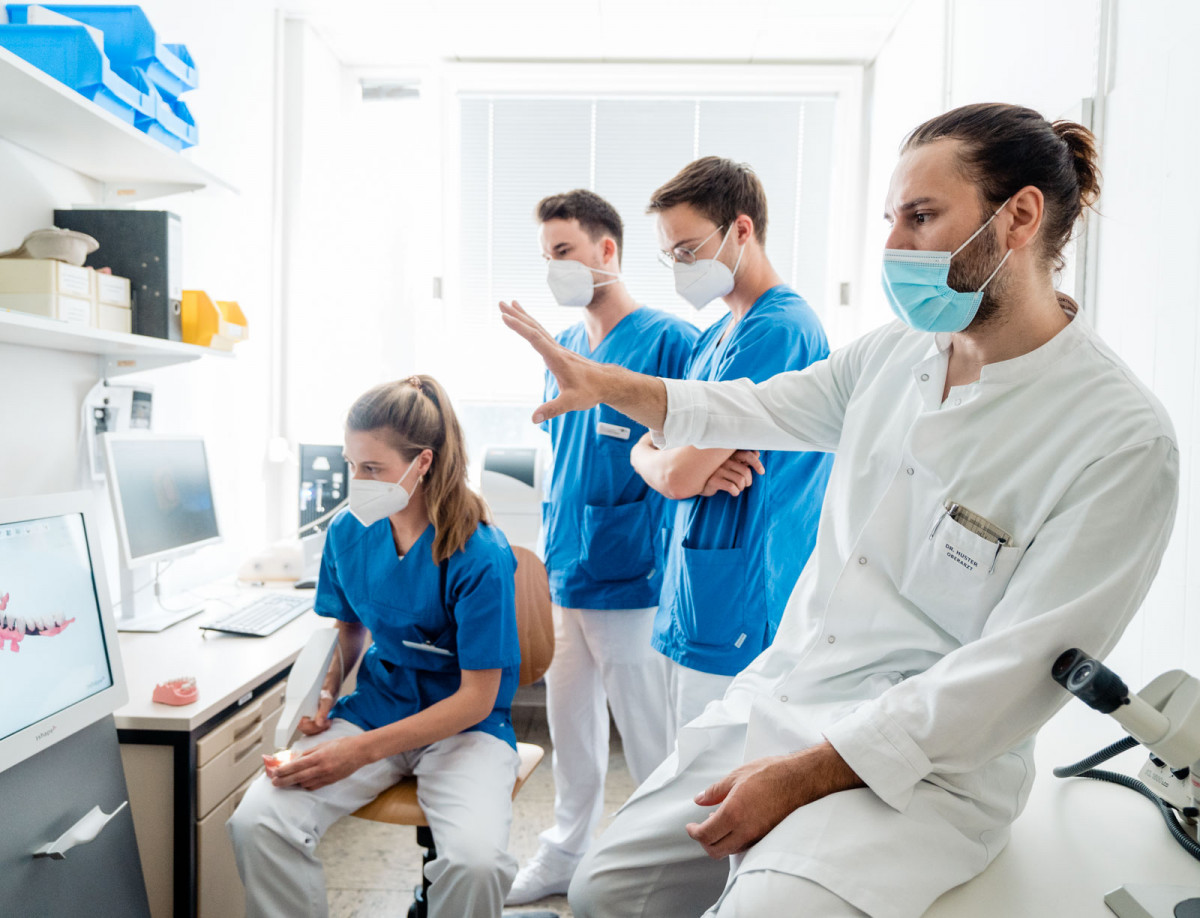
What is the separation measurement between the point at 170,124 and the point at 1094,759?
2.19 meters

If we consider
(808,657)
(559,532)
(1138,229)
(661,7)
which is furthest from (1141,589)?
(661,7)

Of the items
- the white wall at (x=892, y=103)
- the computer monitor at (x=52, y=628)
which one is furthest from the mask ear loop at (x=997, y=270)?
the white wall at (x=892, y=103)

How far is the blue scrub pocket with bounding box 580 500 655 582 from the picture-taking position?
1.92 m

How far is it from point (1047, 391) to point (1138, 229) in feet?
2.59

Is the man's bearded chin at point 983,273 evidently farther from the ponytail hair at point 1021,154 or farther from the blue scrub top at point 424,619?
the blue scrub top at point 424,619

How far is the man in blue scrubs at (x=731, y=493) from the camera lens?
1.49 meters

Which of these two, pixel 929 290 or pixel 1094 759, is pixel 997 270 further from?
pixel 1094 759

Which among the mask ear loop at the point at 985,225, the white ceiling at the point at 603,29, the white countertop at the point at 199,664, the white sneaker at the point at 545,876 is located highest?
the white ceiling at the point at 603,29

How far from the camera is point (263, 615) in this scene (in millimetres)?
1982

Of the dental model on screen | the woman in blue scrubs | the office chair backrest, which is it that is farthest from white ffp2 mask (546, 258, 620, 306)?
the dental model on screen

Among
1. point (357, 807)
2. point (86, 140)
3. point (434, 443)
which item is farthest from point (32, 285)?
point (357, 807)

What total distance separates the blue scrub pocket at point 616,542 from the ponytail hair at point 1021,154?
1123 millimetres

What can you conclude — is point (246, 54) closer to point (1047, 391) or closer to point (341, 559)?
point (341, 559)

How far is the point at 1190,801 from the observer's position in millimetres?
938
